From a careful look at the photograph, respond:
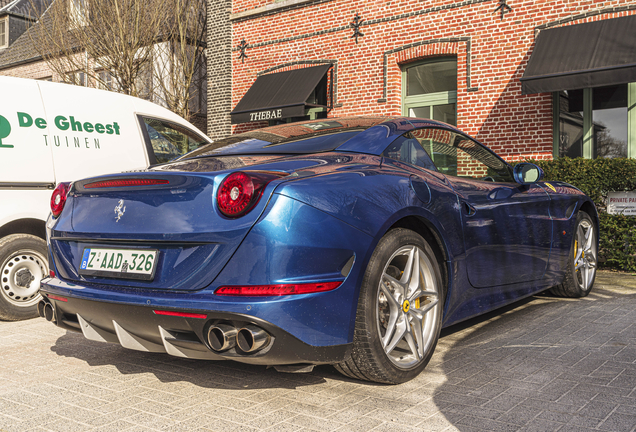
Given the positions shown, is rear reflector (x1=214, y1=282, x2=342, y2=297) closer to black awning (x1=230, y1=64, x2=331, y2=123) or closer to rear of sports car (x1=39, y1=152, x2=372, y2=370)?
rear of sports car (x1=39, y1=152, x2=372, y2=370)

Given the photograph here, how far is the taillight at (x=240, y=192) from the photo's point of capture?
260cm

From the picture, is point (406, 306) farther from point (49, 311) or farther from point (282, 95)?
point (282, 95)

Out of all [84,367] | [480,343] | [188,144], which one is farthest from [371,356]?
[188,144]

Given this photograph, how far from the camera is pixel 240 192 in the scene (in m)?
2.62

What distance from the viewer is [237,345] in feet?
8.43

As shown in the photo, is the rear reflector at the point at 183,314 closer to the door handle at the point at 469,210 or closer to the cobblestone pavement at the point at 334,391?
the cobblestone pavement at the point at 334,391

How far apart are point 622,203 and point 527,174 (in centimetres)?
436

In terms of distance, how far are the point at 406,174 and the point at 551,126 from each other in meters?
7.98

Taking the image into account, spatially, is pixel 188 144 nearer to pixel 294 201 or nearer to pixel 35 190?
pixel 35 190

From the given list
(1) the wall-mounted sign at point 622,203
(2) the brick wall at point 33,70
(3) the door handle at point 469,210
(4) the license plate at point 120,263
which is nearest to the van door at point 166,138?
(4) the license plate at point 120,263

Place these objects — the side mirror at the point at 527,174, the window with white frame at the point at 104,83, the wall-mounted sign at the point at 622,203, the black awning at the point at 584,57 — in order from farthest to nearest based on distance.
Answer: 1. the window with white frame at the point at 104,83
2. the black awning at the point at 584,57
3. the wall-mounted sign at the point at 622,203
4. the side mirror at the point at 527,174

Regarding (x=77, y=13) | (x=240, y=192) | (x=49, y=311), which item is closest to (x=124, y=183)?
(x=240, y=192)

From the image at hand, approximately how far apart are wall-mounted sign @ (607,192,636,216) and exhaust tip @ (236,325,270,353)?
711cm

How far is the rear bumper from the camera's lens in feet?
8.39
